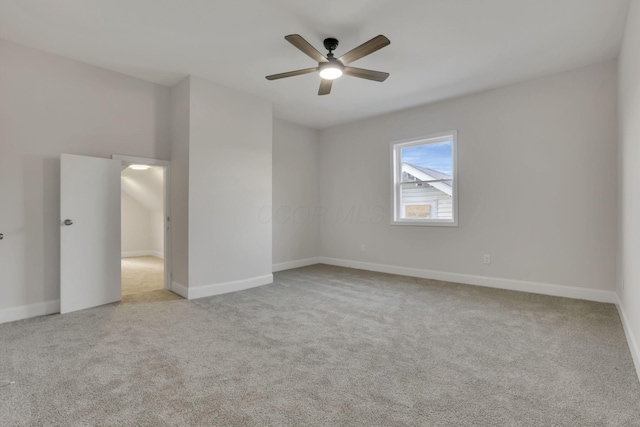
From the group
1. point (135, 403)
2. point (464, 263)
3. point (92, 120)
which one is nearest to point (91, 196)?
point (92, 120)

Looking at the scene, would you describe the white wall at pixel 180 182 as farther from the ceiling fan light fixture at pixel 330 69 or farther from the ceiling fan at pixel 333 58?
the ceiling fan light fixture at pixel 330 69

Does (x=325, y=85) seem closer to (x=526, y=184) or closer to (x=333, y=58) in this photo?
(x=333, y=58)

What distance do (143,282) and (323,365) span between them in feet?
12.0

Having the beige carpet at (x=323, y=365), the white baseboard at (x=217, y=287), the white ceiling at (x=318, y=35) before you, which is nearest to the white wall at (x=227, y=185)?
the white baseboard at (x=217, y=287)

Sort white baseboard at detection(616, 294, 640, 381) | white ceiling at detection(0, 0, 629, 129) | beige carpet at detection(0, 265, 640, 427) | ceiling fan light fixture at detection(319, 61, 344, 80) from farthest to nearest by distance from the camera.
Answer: ceiling fan light fixture at detection(319, 61, 344, 80) < white ceiling at detection(0, 0, 629, 129) < white baseboard at detection(616, 294, 640, 381) < beige carpet at detection(0, 265, 640, 427)

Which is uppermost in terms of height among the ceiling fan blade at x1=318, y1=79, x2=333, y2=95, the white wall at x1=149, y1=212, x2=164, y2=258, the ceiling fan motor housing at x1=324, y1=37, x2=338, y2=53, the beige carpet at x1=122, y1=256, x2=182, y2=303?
the ceiling fan motor housing at x1=324, y1=37, x2=338, y2=53

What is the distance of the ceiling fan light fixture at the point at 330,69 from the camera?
115 inches

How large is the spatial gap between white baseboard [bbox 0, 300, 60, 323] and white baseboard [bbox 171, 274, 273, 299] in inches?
47.6

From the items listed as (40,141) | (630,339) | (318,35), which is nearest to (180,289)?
(40,141)

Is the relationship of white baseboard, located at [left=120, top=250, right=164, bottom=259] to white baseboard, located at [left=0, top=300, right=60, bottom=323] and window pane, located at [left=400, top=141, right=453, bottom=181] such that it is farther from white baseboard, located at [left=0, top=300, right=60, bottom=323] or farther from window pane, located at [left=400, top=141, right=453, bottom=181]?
window pane, located at [left=400, top=141, right=453, bottom=181]

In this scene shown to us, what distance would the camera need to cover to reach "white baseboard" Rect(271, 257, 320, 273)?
18.4 feet

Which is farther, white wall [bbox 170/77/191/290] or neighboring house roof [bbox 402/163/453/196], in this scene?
neighboring house roof [bbox 402/163/453/196]

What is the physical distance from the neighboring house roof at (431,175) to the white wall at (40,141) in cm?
417

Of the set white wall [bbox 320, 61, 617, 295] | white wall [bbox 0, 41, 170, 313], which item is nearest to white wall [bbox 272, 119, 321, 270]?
white wall [bbox 320, 61, 617, 295]
